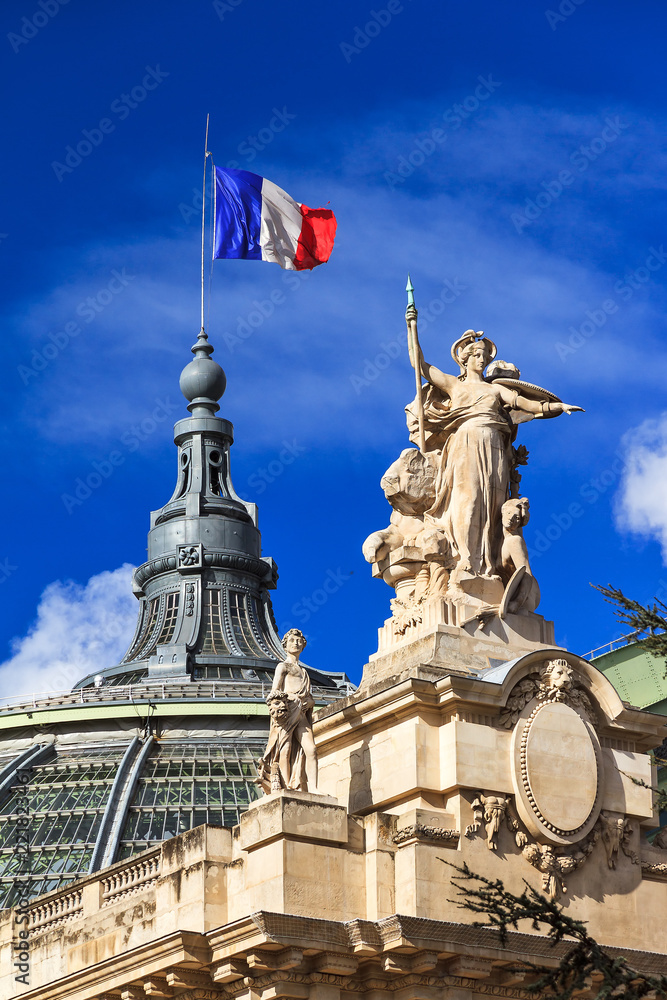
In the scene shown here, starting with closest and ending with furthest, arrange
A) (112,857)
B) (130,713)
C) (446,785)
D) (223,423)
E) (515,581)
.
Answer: (446,785), (515,581), (112,857), (130,713), (223,423)

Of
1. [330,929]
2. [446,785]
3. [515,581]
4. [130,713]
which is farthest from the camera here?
[130,713]

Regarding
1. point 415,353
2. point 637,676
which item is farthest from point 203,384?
point 415,353

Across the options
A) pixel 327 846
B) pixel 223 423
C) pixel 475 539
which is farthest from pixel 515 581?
pixel 223 423

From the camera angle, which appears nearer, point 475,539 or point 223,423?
point 475,539

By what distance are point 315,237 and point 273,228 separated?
970 mm

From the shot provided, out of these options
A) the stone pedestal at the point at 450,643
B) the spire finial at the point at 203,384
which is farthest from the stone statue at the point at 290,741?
→ the spire finial at the point at 203,384

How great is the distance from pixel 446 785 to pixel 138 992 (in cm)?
599

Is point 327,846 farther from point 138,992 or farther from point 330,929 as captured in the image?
point 138,992

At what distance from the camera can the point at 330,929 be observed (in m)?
26.7

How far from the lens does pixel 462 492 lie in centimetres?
3181

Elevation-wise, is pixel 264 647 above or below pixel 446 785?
above

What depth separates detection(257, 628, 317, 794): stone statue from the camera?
92.8 feet

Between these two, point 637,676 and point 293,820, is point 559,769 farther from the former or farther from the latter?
point 637,676

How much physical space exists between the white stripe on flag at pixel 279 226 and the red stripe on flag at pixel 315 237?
147 mm
